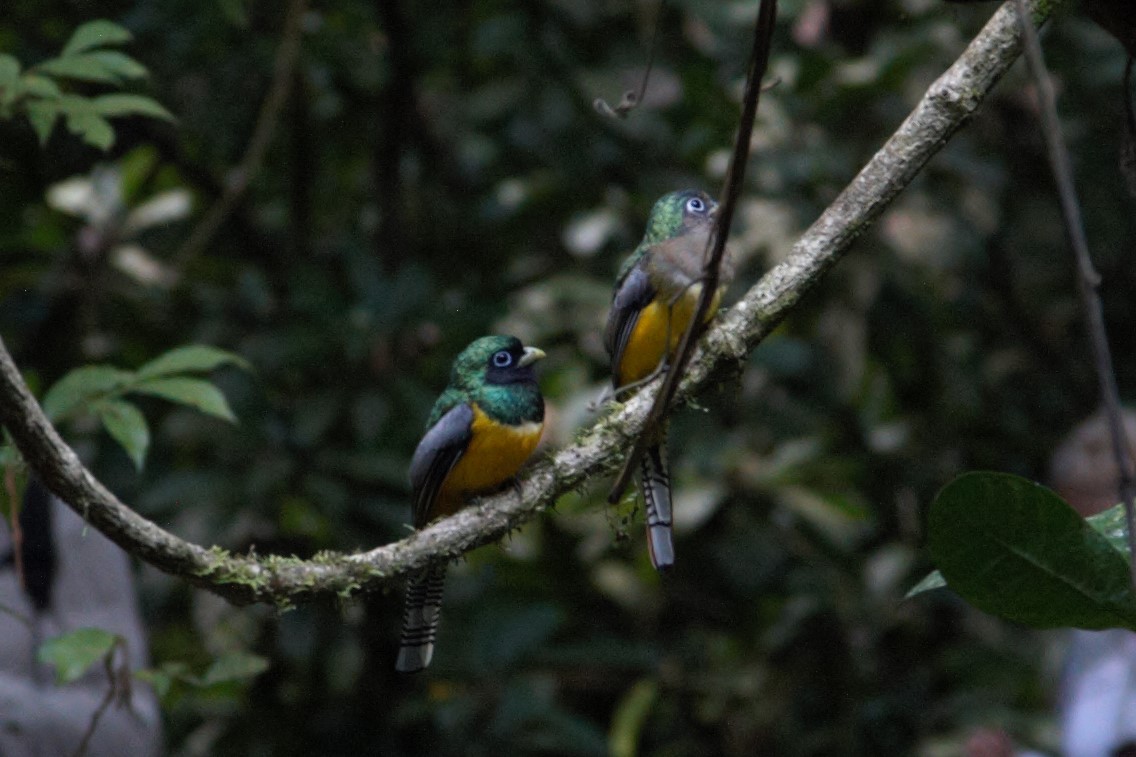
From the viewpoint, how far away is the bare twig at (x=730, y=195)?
1466 millimetres

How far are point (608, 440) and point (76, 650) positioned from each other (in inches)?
43.3

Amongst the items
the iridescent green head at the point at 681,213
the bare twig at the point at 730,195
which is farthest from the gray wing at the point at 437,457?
the bare twig at the point at 730,195

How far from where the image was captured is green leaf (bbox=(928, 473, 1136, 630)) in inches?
56.3

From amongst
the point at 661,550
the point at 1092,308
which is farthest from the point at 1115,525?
the point at 661,550

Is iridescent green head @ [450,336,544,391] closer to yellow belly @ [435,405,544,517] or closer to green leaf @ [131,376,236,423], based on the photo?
yellow belly @ [435,405,544,517]

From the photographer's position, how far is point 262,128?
15.2 feet

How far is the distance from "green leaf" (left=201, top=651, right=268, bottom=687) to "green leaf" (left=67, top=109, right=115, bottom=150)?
1.11 metres

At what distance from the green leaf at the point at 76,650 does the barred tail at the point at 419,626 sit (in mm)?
570

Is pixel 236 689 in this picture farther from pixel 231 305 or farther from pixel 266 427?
pixel 231 305

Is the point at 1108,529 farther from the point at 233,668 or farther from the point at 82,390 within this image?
the point at 82,390

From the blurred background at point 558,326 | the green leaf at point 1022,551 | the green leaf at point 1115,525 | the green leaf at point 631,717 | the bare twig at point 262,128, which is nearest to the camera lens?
the green leaf at point 1022,551

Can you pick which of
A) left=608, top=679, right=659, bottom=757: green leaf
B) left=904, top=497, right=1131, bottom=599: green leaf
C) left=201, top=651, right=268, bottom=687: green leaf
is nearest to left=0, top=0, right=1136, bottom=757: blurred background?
left=608, top=679, right=659, bottom=757: green leaf

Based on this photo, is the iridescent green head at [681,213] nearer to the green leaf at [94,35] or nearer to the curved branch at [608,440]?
the curved branch at [608,440]

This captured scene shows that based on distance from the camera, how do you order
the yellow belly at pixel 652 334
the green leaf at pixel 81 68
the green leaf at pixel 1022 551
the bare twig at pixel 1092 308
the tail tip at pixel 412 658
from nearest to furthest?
1. the bare twig at pixel 1092 308
2. the green leaf at pixel 1022 551
3. the tail tip at pixel 412 658
4. the yellow belly at pixel 652 334
5. the green leaf at pixel 81 68
